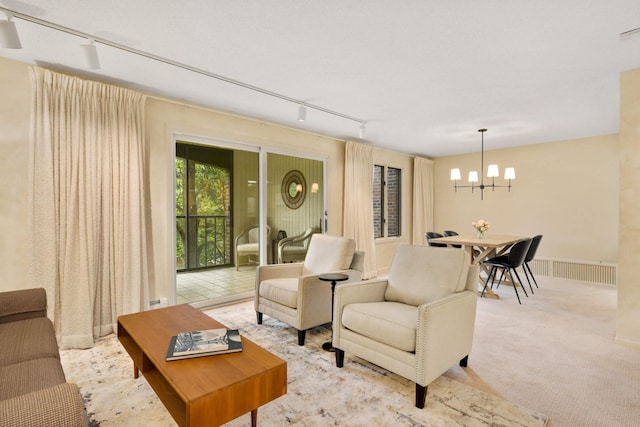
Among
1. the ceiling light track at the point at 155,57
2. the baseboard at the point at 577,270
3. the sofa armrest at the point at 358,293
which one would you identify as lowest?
the baseboard at the point at 577,270

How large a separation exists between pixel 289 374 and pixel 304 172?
3.26 metres

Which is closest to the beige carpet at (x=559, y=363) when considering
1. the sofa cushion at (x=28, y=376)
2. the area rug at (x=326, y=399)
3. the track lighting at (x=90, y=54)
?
the area rug at (x=326, y=399)

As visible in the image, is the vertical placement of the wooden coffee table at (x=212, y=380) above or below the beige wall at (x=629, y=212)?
below

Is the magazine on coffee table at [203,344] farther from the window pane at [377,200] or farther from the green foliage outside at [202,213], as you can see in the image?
the window pane at [377,200]

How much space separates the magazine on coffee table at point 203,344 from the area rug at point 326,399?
1.46 feet

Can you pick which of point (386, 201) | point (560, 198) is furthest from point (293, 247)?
point (560, 198)

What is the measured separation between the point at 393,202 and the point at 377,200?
54 cm

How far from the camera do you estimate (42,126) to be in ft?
8.80

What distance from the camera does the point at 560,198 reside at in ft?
18.4

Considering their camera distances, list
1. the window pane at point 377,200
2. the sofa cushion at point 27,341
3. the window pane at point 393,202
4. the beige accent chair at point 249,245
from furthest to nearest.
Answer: the window pane at point 393,202
the window pane at point 377,200
the beige accent chair at point 249,245
the sofa cushion at point 27,341

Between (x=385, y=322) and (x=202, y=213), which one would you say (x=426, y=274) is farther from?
(x=202, y=213)

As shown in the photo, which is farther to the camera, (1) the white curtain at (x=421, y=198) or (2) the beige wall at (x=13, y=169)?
(1) the white curtain at (x=421, y=198)

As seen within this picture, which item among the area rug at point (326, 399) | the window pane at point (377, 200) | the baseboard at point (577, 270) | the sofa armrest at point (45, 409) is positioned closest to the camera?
the sofa armrest at point (45, 409)

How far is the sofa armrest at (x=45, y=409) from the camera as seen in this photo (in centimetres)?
88
